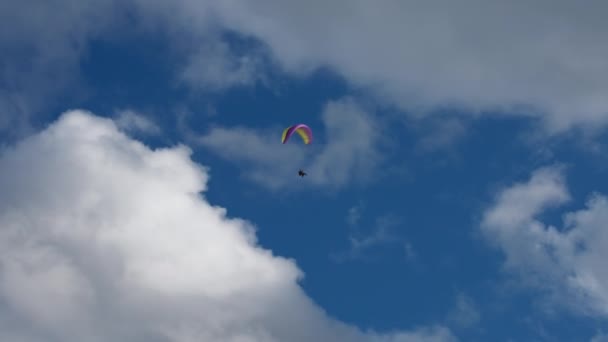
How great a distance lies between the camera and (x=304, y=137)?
619ft

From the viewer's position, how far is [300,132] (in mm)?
187000

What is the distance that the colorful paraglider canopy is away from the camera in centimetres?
17980

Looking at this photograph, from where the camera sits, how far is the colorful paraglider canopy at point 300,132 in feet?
590

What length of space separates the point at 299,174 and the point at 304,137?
9.99 meters

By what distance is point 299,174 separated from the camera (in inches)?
7264
